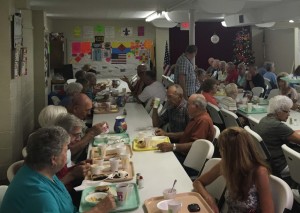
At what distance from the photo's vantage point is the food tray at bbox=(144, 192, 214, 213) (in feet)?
6.14

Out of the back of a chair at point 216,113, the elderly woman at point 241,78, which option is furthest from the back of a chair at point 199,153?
the elderly woman at point 241,78

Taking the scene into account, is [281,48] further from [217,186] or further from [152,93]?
[217,186]

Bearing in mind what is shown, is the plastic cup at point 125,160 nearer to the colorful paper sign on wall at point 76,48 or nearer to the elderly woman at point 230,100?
the elderly woman at point 230,100

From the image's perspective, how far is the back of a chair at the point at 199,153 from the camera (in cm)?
270

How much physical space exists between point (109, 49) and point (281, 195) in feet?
31.7

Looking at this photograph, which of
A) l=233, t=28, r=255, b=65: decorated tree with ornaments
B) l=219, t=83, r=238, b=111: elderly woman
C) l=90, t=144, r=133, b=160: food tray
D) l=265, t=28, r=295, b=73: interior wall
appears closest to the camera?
l=90, t=144, r=133, b=160: food tray

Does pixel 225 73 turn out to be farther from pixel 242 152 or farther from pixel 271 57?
pixel 242 152

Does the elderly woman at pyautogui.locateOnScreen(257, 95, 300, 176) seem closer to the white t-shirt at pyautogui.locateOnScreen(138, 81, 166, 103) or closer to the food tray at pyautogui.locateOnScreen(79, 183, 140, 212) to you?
the food tray at pyautogui.locateOnScreen(79, 183, 140, 212)

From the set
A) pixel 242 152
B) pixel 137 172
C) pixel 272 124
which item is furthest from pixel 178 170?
pixel 272 124

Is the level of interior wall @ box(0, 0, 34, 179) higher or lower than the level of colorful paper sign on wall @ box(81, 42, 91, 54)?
lower

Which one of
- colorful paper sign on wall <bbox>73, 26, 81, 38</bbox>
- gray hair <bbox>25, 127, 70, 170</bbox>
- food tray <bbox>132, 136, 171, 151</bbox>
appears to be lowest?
food tray <bbox>132, 136, 171, 151</bbox>

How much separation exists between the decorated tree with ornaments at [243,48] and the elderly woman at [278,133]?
29.1ft

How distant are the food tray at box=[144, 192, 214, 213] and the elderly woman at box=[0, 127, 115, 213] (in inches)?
8.6

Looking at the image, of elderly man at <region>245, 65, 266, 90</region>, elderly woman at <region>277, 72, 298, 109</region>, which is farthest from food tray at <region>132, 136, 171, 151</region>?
elderly man at <region>245, 65, 266, 90</region>
